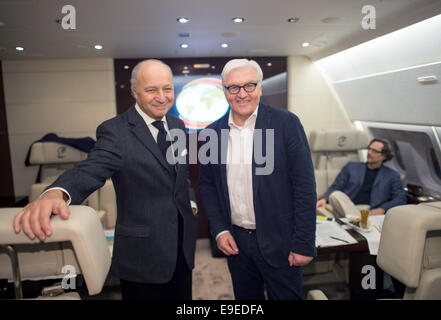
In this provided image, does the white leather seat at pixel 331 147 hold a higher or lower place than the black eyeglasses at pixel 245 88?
lower

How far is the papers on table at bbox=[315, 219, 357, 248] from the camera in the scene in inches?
79.7

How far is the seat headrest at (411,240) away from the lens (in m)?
0.83

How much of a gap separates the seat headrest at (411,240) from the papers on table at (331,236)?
3.58 feet

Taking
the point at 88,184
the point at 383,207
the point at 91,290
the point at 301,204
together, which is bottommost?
the point at 383,207

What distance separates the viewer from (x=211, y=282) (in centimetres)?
294

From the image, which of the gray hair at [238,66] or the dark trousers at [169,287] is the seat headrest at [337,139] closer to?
the gray hair at [238,66]

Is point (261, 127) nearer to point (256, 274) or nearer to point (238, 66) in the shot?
point (238, 66)

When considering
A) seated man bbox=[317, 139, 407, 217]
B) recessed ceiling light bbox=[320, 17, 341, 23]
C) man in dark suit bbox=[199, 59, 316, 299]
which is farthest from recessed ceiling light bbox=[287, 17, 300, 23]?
seated man bbox=[317, 139, 407, 217]

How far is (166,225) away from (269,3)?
1.31 m

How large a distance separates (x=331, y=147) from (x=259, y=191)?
82 cm

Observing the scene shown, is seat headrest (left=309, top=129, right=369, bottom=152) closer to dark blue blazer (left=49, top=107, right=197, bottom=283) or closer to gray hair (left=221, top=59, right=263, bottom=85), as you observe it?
gray hair (left=221, top=59, right=263, bottom=85)

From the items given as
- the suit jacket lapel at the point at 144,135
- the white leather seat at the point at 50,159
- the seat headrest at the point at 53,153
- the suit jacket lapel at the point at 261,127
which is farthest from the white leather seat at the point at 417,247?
the seat headrest at the point at 53,153
